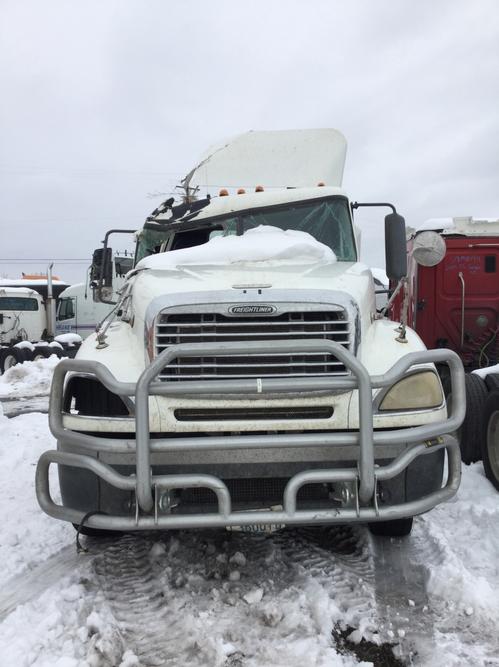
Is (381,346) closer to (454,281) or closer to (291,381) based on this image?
(291,381)

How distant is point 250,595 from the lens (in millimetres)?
2910

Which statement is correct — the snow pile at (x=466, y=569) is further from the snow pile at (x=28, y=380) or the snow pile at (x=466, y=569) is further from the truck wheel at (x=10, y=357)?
the truck wheel at (x=10, y=357)

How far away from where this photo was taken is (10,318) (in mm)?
19531

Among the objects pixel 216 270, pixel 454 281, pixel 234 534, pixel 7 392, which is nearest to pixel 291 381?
pixel 216 270

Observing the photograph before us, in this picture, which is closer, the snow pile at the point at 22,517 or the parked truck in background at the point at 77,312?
the snow pile at the point at 22,517

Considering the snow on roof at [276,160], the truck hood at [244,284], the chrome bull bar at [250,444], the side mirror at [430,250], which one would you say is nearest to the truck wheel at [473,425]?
the side mirror at [430,250]

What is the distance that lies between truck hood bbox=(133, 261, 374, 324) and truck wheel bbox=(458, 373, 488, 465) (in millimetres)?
1881

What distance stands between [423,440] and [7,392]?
1175cm

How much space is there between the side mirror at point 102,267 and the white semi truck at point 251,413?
180cm

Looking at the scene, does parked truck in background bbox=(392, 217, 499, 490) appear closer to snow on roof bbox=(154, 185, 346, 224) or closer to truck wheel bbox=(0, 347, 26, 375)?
snow on roof bbox=(154, 185, 346, 224)

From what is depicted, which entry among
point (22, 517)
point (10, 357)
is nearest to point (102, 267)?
point (22, 517)

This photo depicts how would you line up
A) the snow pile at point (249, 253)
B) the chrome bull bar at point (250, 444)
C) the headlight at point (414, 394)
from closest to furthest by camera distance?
the chrome bull bar at point (250, 444) → the headlight at point (414, 394) → the snow pile at point (249, 253)

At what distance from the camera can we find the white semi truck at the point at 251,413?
262 centimetres

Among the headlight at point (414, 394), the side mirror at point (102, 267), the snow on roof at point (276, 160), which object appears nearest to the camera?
the headlight at point (414, 394)
